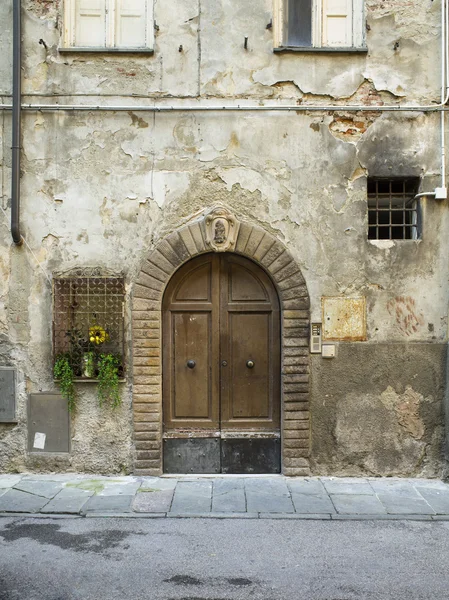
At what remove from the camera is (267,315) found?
22.4 feet

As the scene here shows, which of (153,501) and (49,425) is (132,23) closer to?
(49,425)

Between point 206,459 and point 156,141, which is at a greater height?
point 156,141

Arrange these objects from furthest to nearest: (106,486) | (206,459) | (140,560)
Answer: (206,459)
(106,486)
(140,560)

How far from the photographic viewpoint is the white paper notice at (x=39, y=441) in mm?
6668

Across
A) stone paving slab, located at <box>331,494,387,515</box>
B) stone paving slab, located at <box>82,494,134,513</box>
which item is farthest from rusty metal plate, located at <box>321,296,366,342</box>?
stone paving slab, located at <box>82,494,134,513</box>

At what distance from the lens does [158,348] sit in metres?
6.62

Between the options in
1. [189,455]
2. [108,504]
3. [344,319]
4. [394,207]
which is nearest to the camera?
[108,504]

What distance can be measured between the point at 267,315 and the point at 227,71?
278cm

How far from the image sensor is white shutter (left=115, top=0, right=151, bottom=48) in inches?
267

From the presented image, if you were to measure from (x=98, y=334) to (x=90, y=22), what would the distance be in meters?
3.57

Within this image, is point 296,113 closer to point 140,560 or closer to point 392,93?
point 392,93

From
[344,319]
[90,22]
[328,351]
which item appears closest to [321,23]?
[90,22]

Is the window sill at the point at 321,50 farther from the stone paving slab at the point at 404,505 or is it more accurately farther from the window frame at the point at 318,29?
the stone paving slab at the point at 404,505

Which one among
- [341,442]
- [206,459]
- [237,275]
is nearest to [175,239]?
[237,275]
